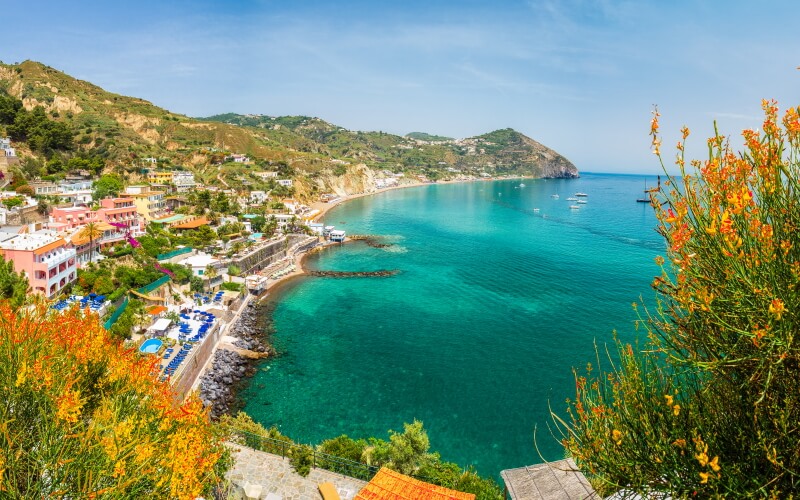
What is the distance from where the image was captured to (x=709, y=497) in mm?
5012

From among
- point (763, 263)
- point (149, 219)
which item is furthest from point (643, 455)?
point (149, 219)

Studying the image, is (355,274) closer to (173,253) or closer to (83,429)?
(173,253)

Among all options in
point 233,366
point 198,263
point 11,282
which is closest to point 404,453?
point 233,366

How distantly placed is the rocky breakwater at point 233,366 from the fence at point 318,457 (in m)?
5.08

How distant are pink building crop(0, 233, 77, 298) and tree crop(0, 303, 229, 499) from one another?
2036 centimetres

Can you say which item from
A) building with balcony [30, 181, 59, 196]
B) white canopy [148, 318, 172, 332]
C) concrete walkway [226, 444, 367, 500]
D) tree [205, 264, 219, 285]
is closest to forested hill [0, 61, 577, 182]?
building with balcony [30, 181, 59, 196]

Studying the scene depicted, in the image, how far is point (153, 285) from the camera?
32.1 metres

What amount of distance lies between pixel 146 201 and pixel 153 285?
21.1m

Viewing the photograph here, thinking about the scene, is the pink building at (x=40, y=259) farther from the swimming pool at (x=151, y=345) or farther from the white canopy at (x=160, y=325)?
the swimming pool at (x=151, y=345)

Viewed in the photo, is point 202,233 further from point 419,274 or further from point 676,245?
point 676,245

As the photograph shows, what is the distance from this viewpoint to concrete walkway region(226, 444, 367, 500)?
12.8 meters

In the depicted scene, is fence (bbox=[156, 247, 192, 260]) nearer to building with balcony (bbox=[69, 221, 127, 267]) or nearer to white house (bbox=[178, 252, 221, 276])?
white house (bbox=[178, 252, 221, 276])

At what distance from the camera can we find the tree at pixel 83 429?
7.21m

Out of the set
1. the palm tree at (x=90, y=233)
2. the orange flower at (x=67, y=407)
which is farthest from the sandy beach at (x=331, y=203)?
the orange flower at (x=67, y=407)
